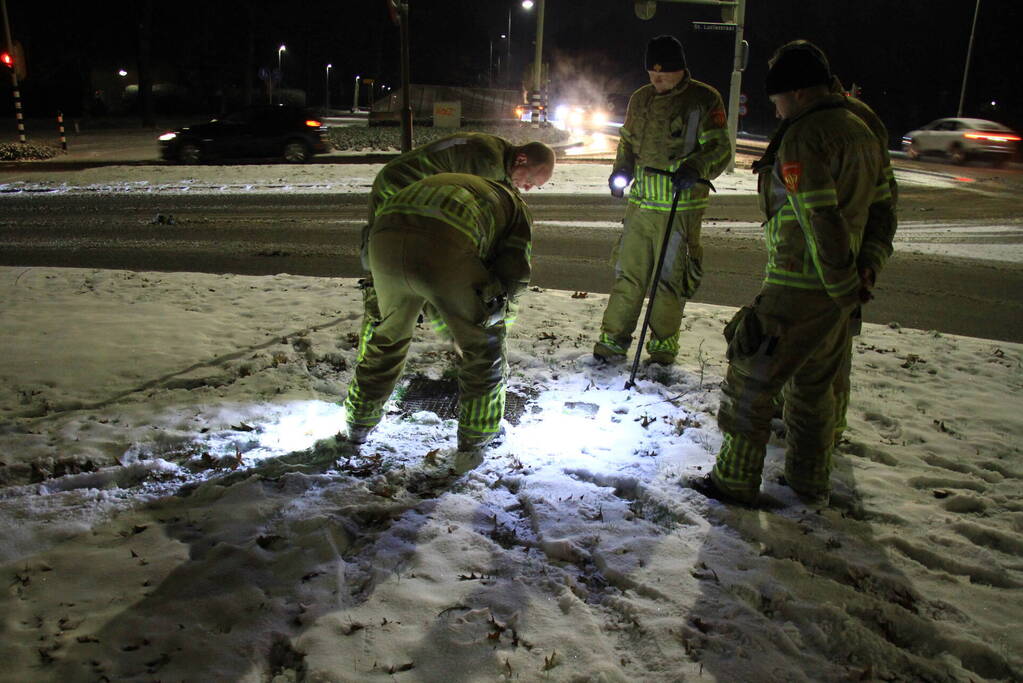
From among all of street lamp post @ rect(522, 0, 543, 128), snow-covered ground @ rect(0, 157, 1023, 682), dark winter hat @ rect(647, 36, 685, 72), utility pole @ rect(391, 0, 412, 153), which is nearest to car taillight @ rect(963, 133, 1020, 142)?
street lamp post @ rect(522, 0, 543, 128)

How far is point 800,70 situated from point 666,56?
1995mm

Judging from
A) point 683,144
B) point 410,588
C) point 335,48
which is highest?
point 335,48

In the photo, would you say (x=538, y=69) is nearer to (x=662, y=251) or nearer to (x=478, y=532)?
(x=662, y=251)

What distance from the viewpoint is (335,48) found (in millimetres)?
60031

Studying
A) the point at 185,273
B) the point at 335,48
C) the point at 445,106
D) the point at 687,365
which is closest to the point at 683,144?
the point at 687,365

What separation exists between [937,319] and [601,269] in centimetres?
361

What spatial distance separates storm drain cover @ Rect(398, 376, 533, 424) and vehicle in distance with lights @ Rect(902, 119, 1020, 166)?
971 inches

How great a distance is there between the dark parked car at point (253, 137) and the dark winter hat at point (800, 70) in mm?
18632

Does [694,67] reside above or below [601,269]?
above

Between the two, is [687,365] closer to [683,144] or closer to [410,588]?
[683,144]

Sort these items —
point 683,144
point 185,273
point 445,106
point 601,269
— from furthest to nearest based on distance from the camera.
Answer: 1. point 445,106
2. point 601,269
3. point 185,273
4. point 683,144

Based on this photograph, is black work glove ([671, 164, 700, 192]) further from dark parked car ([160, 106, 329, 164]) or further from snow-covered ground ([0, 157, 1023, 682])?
dark parked car ([160, 106, 329, 164])

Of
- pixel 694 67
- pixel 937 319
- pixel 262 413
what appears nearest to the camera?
pixel 262 413

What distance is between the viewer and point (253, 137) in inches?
792
